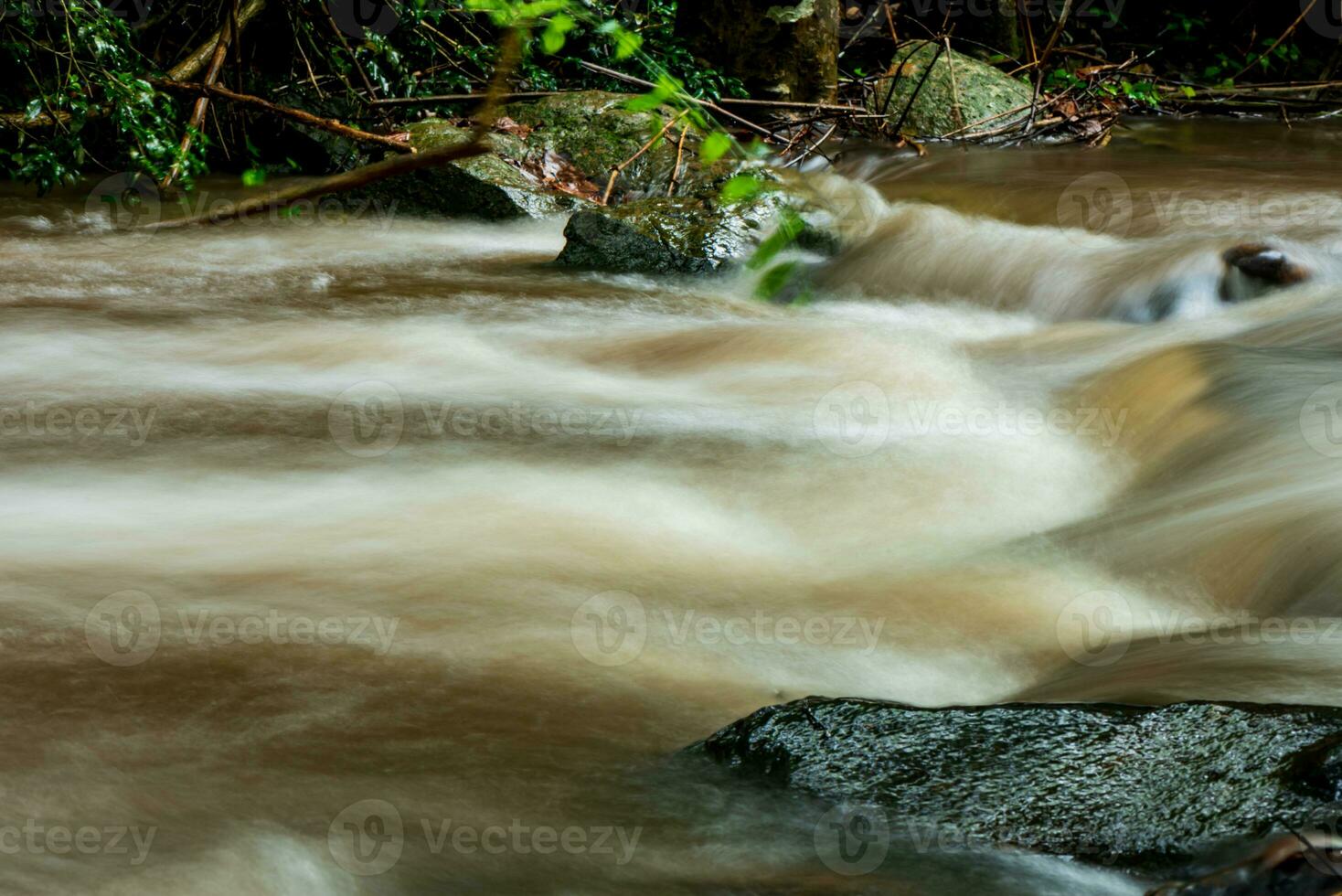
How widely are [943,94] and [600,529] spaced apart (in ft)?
19.8

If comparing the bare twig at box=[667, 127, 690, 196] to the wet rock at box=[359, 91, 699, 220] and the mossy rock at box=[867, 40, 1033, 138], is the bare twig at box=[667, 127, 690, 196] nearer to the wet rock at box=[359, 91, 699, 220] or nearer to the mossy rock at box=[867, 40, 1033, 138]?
the wet rock at box=[359, 91, 699, 220]

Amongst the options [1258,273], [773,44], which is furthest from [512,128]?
[1258,273]

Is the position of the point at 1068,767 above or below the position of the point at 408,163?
below

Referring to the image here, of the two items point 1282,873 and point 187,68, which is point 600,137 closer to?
point 187,68

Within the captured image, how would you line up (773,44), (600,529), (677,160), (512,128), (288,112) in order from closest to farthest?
(600,529) < (677,160) < (288,112) < (512,128) < (773,44)

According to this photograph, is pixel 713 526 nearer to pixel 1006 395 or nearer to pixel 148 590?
pixel 148 590

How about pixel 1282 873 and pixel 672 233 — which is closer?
pixel 1282 873

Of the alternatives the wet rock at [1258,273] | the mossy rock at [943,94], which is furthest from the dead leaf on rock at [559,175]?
the wet rock at [1258,273]

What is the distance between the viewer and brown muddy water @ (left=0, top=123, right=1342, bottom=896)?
6.10 ft

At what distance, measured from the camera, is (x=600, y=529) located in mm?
3121

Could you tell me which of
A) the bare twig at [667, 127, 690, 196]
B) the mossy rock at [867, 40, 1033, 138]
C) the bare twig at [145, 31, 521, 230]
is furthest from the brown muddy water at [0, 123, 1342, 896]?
the mossy rock at [867, 40, 1033, 138]

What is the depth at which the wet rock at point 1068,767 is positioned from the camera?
1682 millimetres

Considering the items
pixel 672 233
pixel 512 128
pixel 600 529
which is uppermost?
pixel 512 128

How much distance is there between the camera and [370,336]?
4715 mm
